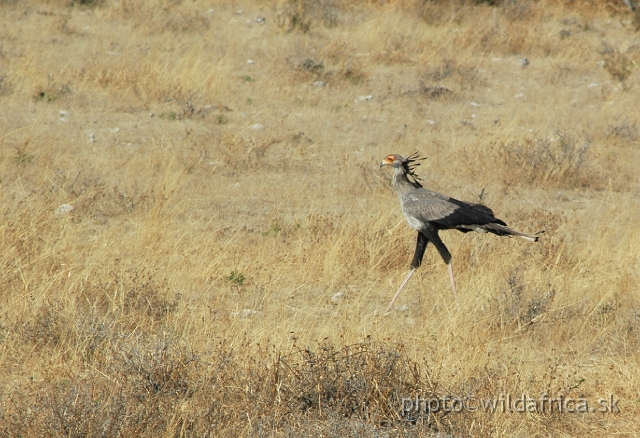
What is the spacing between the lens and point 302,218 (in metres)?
8.18

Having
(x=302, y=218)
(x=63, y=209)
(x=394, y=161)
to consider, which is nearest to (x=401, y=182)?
(x=394, y=161)

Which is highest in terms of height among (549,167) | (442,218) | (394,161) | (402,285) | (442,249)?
(394,161)

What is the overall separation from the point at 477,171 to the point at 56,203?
483cm

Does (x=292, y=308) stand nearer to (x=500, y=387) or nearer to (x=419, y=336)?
(x=419, y=336)

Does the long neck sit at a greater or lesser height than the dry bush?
greater

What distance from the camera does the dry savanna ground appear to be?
441 cm

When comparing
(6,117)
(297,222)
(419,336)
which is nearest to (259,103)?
(6,117)

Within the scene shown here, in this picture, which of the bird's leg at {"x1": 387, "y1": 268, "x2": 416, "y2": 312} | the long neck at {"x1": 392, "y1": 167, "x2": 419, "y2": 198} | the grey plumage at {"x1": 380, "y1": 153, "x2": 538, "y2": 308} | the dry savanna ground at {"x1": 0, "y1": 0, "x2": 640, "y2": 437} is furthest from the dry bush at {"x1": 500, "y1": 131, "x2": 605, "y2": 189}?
the bird's leg at {"x1": 387, "y1": 268, "x2": 416, "y2": 312}

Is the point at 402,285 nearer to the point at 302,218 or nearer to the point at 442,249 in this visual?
the point at 442,249

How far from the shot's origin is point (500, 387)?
15.0ft

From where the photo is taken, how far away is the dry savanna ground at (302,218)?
14.5ft

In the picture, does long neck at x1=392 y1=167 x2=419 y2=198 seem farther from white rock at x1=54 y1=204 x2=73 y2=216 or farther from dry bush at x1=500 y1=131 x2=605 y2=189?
white rock at x1=54 y1=204 x2=73 y2=216

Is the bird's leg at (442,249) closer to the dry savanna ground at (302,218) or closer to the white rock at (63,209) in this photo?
the dry savanna ground at (302,218)

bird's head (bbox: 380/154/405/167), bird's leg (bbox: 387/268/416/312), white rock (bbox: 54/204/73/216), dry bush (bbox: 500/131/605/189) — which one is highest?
bird's head (bbox: 380/154/405/167)
